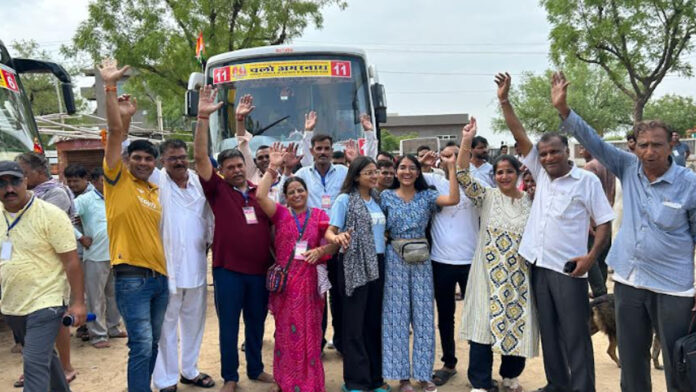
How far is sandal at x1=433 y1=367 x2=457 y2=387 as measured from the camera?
4.42 meters

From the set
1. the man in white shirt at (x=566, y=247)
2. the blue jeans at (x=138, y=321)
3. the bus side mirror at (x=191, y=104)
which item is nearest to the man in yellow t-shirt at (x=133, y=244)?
the blue jeans at (x=138, y=321)

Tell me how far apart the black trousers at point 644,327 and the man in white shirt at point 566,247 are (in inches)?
11.5

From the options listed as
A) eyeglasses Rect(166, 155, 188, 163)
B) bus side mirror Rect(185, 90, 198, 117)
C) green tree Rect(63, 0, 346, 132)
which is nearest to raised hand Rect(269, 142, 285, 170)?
eyeglasses Rect(166, 155, 188, 163)

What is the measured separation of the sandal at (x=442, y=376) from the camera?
174 inches

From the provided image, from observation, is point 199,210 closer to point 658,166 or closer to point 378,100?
point 658,166

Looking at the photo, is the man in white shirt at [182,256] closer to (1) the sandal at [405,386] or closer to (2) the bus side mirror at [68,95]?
(1) the sandal at [405,386]

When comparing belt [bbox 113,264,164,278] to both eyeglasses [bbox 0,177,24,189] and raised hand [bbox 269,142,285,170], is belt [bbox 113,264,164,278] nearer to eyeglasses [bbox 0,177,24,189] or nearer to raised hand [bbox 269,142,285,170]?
eyeglasses [bbox 0,177,24,189]

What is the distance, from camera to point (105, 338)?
5.64 meters

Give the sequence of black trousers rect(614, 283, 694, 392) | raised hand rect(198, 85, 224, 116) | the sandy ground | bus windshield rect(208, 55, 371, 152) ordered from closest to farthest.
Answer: black trousers rect(614, 283, 694, 392) → raised hand rect(198, 85, 224, 116) → the sandy ground → bus windshield rect(208, 55, 371, 152)

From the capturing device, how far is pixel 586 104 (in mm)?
39062

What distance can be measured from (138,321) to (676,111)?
41903mm

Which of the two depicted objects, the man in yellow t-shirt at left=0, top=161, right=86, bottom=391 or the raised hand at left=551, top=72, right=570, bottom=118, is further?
the raised hand at left=551, top=72, right=570, bottom=118

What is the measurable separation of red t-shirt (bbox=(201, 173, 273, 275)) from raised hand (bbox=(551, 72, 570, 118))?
7.36 ft

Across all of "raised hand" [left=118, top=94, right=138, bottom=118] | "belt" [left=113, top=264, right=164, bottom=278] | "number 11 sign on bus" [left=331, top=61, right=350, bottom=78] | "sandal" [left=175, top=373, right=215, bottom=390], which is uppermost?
"number 11 sign on bus" [left=331, top=61, right=350, bottom=78]
